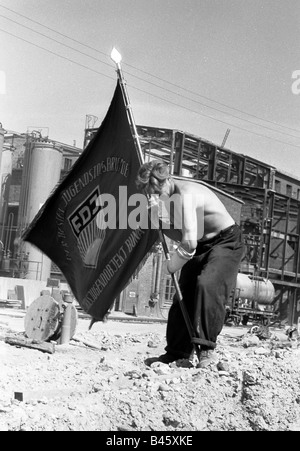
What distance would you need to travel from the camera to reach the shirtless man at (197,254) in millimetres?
4742

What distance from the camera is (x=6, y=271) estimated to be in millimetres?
25625

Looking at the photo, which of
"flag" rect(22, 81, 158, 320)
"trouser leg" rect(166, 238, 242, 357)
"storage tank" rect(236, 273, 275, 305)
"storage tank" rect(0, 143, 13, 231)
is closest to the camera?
"trouser leg" rect(166, 238, 242, 357)

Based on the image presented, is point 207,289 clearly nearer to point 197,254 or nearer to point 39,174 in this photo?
point 197,254

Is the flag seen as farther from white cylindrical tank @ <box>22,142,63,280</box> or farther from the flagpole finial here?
white cylindrical tank @ <box>22,142,63,280</box>

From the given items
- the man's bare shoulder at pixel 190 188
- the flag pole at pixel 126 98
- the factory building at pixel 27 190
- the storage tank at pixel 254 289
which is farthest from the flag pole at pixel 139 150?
the factory building at pixel 27 190

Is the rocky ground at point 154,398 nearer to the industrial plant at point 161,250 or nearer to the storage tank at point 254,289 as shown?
the industrial plant at point 161,250

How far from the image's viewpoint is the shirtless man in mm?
4742

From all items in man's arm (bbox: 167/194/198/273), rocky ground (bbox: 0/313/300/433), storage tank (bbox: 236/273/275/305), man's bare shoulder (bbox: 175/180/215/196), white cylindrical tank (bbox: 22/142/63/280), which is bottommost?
rocky ground (bbox: 0/313/300/433)

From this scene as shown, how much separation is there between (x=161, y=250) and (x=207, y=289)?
1577 centimetres

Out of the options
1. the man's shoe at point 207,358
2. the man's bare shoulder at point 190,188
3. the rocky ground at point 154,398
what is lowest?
the rocky ground at point 154,398

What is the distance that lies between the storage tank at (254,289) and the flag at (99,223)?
1795cm

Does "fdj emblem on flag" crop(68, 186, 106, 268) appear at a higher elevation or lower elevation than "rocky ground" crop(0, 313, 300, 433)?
higher

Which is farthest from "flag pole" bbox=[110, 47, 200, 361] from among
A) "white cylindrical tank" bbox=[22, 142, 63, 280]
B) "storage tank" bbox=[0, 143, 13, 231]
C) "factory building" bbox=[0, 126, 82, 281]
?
"storage tank" bbox=[0, 143, 13, 231]

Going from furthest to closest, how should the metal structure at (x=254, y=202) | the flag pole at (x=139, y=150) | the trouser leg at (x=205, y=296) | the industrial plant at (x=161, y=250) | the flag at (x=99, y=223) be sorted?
the metal structure at (x=254, y=202) < the industrial plant at (x=161, y=250) < the flag at (x=99, y=223) < the flag pole at (x=139, y=150) < the trouser leg at (x=205, y=296)
